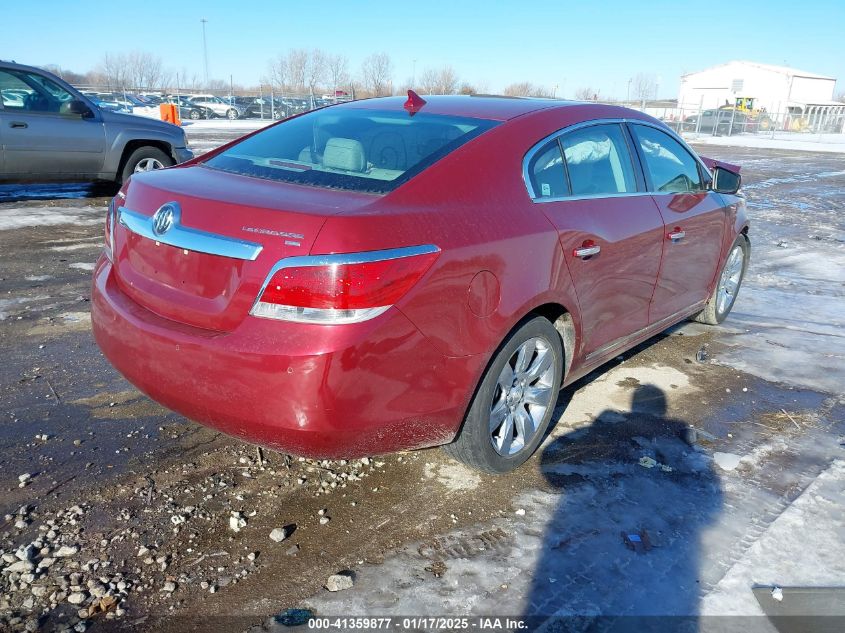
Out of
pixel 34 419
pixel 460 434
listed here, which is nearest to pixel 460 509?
pixel 460 434

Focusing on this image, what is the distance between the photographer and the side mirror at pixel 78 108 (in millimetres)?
8977

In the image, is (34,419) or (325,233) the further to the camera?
(34,419)

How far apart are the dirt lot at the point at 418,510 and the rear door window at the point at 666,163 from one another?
49.0 inches

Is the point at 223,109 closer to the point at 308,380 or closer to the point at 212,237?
the point at 212,237

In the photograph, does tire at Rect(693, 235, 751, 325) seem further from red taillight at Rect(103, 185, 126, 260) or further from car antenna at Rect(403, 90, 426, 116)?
red taillight at Rect(103, 185, 126, 260)

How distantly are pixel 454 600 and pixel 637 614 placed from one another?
631 millimetres

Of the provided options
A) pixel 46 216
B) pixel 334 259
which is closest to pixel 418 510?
pixel 334 259

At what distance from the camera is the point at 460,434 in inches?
117

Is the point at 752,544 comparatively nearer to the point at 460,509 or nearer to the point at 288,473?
the point at 460,509

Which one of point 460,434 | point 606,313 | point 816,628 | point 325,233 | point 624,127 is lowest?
point 816,628

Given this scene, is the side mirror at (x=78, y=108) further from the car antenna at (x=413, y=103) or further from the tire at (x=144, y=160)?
the car antenna at (x=413, y=103)

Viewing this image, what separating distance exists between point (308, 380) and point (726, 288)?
433cm

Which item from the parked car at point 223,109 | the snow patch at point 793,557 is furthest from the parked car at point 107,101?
the snow patch at point 793,557

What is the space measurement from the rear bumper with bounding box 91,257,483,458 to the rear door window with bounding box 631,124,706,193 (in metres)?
2.10
